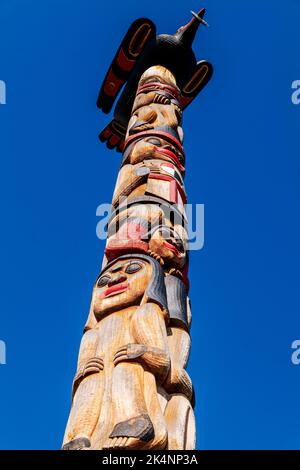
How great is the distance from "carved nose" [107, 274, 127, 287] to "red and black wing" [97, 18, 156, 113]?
20.5 ft

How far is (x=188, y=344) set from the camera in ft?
13.2

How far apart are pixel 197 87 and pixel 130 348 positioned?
7.69 meters

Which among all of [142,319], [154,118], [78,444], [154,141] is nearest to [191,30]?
[154,118]

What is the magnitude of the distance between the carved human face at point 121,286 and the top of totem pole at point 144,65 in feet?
19.5

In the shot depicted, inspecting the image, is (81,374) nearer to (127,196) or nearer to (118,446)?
(118,446)

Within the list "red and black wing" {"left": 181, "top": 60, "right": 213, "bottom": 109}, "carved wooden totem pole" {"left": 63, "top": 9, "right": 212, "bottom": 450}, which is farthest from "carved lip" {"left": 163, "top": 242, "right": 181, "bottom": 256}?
"red and black wing" {"left": 181, "top": 60, "right": 213, "bottom": 109}

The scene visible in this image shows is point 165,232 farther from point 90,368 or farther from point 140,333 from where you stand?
point 90,368

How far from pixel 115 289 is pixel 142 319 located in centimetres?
52

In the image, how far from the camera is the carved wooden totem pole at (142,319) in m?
3.13

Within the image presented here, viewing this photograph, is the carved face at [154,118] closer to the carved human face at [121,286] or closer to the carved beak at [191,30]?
the carved beak at [191,30]

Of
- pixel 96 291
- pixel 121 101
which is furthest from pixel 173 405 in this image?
pixel 121 101

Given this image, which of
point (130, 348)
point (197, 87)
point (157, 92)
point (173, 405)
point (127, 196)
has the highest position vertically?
point (197, 87)

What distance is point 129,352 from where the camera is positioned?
347cm

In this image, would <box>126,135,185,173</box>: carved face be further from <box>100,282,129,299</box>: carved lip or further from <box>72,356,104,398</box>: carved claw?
<box>72,356,104,398</box>: carved claw
